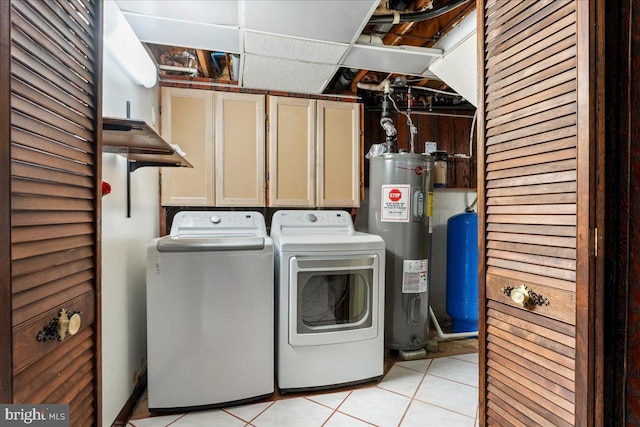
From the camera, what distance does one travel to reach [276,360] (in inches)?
82.3

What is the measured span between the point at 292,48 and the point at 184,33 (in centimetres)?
65

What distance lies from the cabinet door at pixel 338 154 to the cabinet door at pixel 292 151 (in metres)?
0.07

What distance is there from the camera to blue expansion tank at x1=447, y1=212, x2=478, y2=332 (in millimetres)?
2795

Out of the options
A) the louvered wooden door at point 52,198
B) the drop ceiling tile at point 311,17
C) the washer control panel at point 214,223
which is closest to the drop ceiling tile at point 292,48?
the drop ceiling tile at point 311,17

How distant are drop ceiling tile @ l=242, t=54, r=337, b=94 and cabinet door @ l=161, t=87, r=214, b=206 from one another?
1.30 feet

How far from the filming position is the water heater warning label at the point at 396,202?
8.21 feet

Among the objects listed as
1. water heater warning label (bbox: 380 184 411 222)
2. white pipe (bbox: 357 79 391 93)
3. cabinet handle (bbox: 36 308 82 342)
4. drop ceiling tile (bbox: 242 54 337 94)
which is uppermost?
white pipe (bbox: 357 79 391 93)

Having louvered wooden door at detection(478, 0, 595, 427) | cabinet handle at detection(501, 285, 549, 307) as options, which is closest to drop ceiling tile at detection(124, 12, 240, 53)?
louvered wooden door at detection(478, 0, 595, 427)

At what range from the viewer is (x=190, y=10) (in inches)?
68.0

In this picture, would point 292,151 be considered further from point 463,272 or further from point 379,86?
point 463,272

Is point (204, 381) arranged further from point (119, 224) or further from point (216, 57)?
point (216, 57)

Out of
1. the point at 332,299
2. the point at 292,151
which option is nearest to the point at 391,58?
the point at 292,151

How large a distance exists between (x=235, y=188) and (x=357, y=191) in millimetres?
1030

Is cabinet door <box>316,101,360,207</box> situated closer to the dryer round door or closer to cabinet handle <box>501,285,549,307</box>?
the dryer round door
